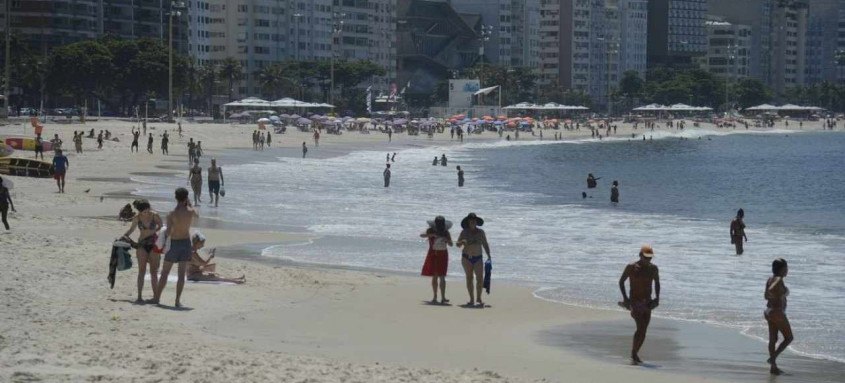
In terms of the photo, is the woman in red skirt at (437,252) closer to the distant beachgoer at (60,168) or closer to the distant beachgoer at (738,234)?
the distant beachgoer at (738,234)

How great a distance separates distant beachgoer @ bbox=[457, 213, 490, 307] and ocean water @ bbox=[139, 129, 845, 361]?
1.59 m

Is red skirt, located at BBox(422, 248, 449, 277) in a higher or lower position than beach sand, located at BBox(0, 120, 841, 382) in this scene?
higher

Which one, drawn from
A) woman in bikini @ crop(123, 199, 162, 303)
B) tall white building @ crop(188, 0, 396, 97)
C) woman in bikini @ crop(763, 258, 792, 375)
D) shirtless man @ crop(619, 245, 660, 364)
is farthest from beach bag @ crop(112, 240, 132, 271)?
tall white building @ crop(188, 0, 396, 97)

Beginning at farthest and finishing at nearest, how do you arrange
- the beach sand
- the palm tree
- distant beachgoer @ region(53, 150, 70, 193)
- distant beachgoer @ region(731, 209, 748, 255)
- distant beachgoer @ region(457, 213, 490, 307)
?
the palm tree < distant beachgoer @ region(53, 150, 70, 193) < distant beachgoer @ region(731, 209, 748, 255) < distant beachgoer @ region(457, 213, 490, 307) < the beach sand

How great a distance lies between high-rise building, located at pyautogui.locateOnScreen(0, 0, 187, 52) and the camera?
138625 mm

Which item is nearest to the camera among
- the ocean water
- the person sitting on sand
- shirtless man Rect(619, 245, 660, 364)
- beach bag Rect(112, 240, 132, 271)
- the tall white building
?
shirtless man Rect(619, 245, 660, 364)

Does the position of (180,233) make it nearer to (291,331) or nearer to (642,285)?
(291,331)

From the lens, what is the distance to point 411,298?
2059 cm

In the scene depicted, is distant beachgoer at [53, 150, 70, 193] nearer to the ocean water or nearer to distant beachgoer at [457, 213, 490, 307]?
the ocean water

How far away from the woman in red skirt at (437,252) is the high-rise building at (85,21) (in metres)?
116

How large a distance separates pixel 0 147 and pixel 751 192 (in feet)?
108

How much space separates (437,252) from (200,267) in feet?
11.3

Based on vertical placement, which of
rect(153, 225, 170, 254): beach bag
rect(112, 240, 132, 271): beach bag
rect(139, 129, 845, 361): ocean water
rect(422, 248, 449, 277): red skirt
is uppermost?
rect(153, 225, 170, 254): beach bag

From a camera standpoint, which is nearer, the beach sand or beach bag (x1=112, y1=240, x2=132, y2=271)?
the beach sand
